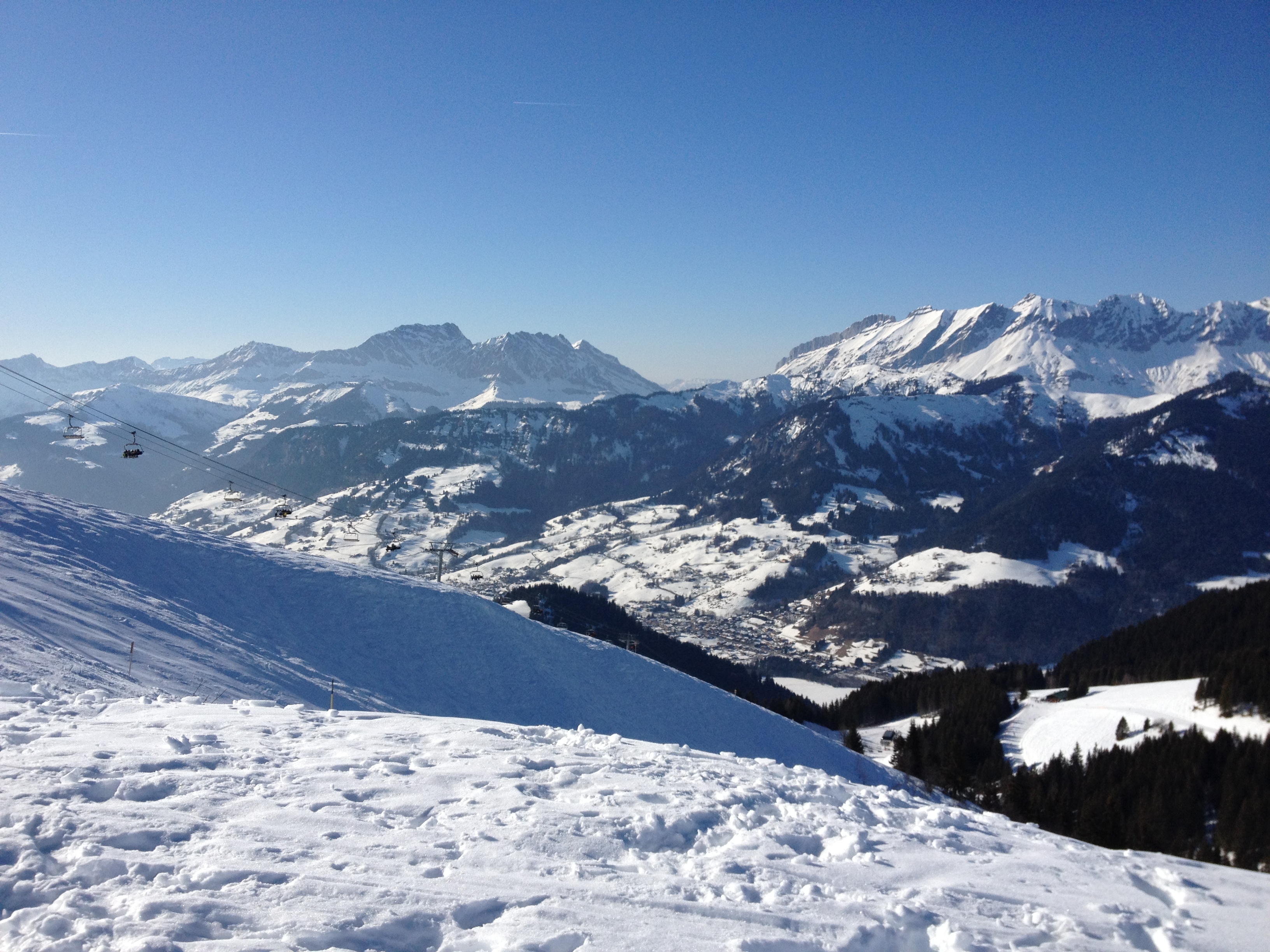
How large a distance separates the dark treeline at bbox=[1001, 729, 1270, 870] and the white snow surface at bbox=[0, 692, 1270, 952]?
35932 millimetres

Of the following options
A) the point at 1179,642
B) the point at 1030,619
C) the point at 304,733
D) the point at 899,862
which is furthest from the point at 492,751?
the point at 1030,619

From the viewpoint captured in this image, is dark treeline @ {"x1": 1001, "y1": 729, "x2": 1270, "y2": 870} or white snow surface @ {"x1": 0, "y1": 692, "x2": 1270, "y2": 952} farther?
dark treeline @ {"x1": 1001, "y1": 729, "x2": 1270, "y2": 870}

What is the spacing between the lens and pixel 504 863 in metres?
10.0

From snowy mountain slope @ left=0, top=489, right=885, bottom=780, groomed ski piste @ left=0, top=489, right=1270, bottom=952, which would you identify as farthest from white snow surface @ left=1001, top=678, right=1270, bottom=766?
groomed ski piste @ left=0, top=489, right=1270, bottom=952

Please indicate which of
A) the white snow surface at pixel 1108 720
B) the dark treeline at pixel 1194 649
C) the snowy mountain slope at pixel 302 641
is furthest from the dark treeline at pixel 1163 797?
the dark treeline at pixel 1194 649

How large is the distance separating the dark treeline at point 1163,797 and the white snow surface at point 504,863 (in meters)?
35.9

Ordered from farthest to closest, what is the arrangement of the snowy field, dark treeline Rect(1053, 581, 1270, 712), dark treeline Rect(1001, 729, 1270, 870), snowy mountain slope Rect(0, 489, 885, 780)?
the snowy field → dark treeline Rect(1053, 581, 1270, 712) → dark treeline Rect(1001, 729, 1270, 870) → snowy mountain slope Rect(0, 489, 885, 780)

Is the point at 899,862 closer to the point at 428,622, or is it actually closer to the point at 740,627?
the point at 428,622

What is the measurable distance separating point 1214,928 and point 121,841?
14537 mm

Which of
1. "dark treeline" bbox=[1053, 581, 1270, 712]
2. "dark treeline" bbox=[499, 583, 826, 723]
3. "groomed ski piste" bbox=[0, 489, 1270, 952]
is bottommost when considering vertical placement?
"dark treeline" bbox=[499, 583, 826, 723]

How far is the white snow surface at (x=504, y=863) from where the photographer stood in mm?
8141

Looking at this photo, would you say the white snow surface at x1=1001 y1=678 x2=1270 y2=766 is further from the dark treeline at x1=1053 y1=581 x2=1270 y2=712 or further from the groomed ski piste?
the groomed ski piste

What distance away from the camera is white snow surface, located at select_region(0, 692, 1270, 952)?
8.14 metres

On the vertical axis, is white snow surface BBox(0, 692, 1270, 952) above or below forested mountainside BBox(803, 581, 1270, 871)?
above
